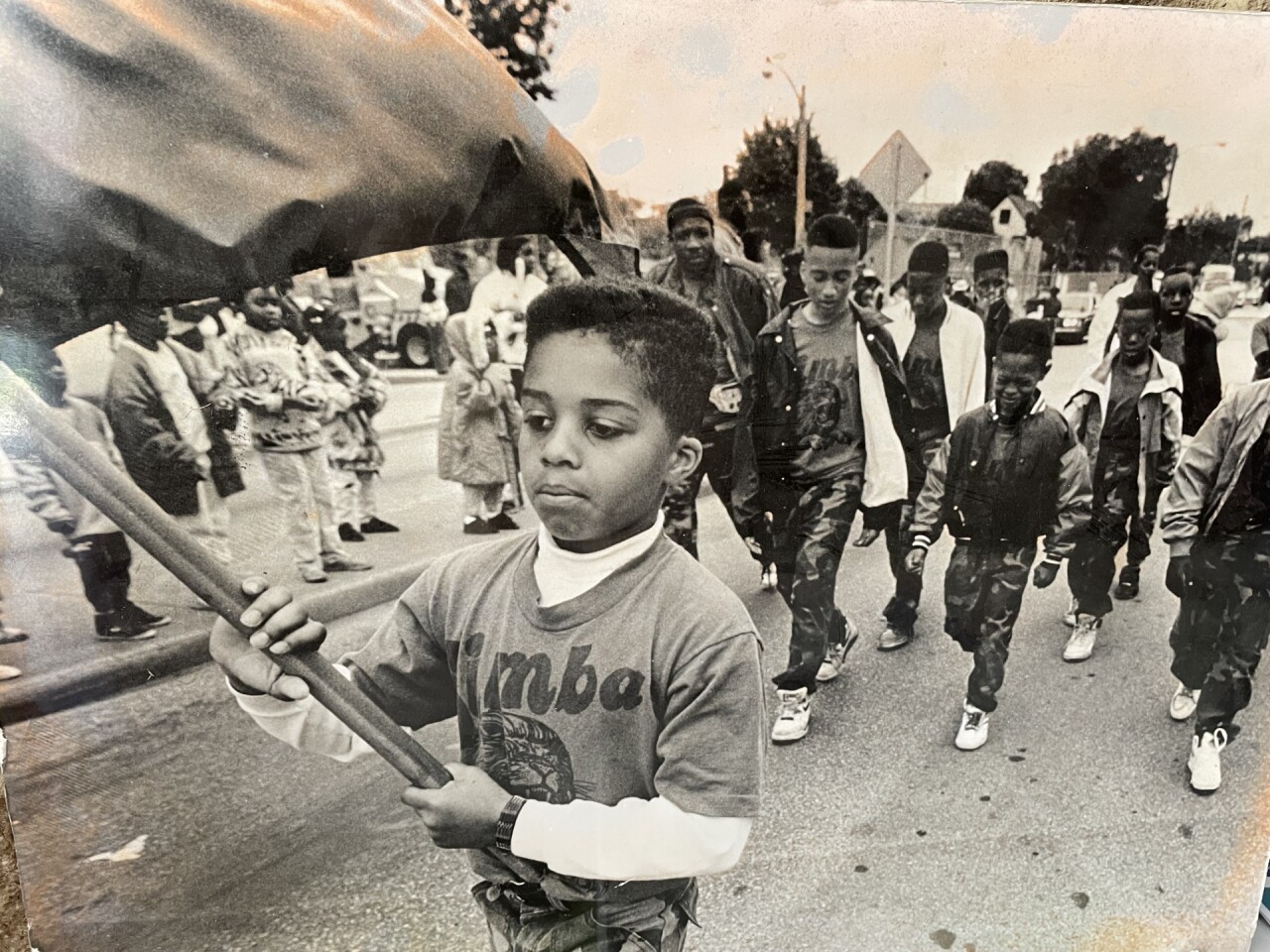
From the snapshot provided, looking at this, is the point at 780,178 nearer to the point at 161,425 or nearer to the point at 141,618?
the point at 161,425

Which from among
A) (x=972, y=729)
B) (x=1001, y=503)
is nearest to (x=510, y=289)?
(x=1001, y=503)

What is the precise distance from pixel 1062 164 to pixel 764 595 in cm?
114

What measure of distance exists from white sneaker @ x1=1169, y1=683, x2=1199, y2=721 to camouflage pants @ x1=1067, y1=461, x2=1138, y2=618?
42 centimetres

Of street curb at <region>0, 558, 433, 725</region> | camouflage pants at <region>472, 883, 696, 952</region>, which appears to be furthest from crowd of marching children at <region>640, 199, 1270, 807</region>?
street curb at <region>0, 558, 433, 725</region>

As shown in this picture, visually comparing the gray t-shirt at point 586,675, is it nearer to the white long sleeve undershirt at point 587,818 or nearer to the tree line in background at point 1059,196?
the white long sleeve undershirt at point 587,818

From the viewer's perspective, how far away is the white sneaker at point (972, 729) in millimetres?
1913

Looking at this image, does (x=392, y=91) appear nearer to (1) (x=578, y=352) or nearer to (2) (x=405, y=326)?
(2) (x=405, y=326)

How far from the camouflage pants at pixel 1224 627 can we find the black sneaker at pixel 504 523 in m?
1.78

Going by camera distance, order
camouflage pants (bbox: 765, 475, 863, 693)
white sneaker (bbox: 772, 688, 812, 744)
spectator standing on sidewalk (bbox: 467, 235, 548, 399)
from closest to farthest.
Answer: spectator standing on sidewalk (bbox: 467, 235, 548, 399)
camouflage pants (bbox: 765, 475, 863, 693)
white sneaker (bbox: 772, 688, 812, 744)

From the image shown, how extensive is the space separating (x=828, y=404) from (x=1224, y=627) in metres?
1.37

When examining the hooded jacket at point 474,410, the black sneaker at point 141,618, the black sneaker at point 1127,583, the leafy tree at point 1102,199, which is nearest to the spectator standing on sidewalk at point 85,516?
the black sneaker at point 141,618

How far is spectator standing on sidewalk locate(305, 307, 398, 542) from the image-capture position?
1.43m

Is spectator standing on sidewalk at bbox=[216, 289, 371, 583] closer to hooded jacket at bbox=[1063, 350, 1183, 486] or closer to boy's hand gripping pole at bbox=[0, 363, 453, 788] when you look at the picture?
boy's hand gripping pole at bbox=[0, 363, 453, 788]

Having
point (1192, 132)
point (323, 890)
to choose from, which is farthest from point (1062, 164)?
point (323, 890)
